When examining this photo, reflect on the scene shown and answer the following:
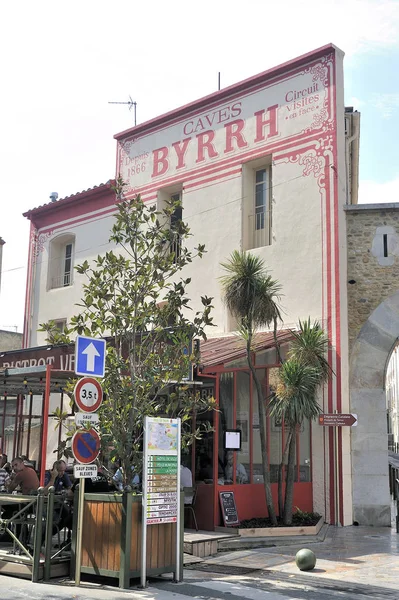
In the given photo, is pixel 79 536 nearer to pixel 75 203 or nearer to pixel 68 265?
pixel 68 265

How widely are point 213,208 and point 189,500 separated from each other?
7.75 m

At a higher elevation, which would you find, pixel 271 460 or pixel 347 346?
pixel 347 346

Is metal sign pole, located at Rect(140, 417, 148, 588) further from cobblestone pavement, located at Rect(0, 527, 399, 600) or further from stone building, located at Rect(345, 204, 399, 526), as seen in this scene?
stone building, located at Rect(345, 204, 399, 526)

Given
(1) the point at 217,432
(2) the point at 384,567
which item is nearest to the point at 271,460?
(1) the point at 217,432

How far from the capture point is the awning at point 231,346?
1277 cm

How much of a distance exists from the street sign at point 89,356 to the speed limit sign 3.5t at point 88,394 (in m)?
0.11

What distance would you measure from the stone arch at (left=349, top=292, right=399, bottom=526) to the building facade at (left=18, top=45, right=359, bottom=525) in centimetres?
25

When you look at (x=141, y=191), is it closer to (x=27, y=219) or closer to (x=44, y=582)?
(x=27, y=219)

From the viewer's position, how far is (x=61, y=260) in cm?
2145

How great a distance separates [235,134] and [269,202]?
6.81 feet

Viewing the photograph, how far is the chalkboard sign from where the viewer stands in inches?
470

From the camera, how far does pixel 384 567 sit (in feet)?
31.0

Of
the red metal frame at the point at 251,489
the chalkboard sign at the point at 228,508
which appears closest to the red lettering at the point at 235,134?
the red metal frame at the point at 251,489

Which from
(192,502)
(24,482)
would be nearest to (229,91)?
(192,502)
